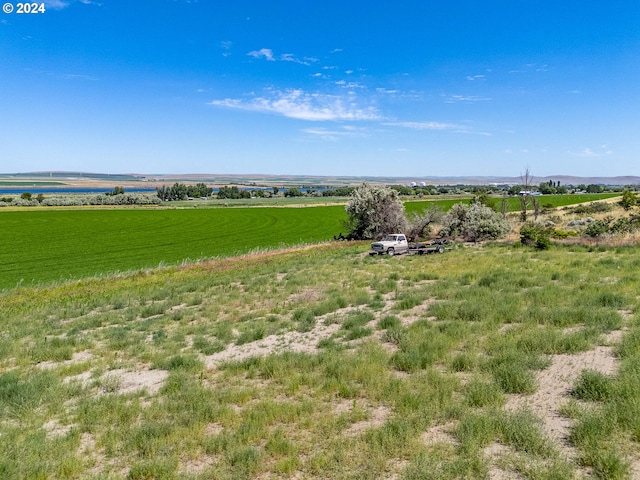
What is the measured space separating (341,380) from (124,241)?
156ft

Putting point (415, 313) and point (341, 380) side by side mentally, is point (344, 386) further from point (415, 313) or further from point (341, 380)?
point (415, 313)

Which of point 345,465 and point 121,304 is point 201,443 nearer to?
point 345,465

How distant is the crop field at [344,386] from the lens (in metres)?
5.54

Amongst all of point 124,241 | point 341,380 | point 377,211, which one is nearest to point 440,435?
point 341,380

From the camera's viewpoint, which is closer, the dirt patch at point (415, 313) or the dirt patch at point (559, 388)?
the dirt patch at point (559, 388)

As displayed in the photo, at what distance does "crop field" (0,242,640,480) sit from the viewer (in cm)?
Answer: 554

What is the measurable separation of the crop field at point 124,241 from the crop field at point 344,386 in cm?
2018

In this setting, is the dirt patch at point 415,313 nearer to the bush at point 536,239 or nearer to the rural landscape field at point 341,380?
the rural landscape field at point 341,380

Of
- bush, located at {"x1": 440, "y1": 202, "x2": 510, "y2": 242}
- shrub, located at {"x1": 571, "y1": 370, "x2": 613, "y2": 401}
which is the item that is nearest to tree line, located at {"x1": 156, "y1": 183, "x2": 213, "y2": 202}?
bush, located at {"x1": 440, "y1": 202, "x2": 510, "y2": 242}

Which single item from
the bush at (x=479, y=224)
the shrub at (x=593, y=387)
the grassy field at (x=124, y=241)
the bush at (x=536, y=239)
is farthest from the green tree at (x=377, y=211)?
the shrub at (x=593, y=387)

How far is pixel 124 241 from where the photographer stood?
48.6 m

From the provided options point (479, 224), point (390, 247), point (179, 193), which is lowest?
point (390, 247)

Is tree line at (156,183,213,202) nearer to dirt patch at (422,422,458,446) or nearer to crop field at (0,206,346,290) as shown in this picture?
crop field at (0,206,346,290)

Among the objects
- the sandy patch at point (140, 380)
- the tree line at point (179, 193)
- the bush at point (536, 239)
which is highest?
the tree line at point (179, 193)
